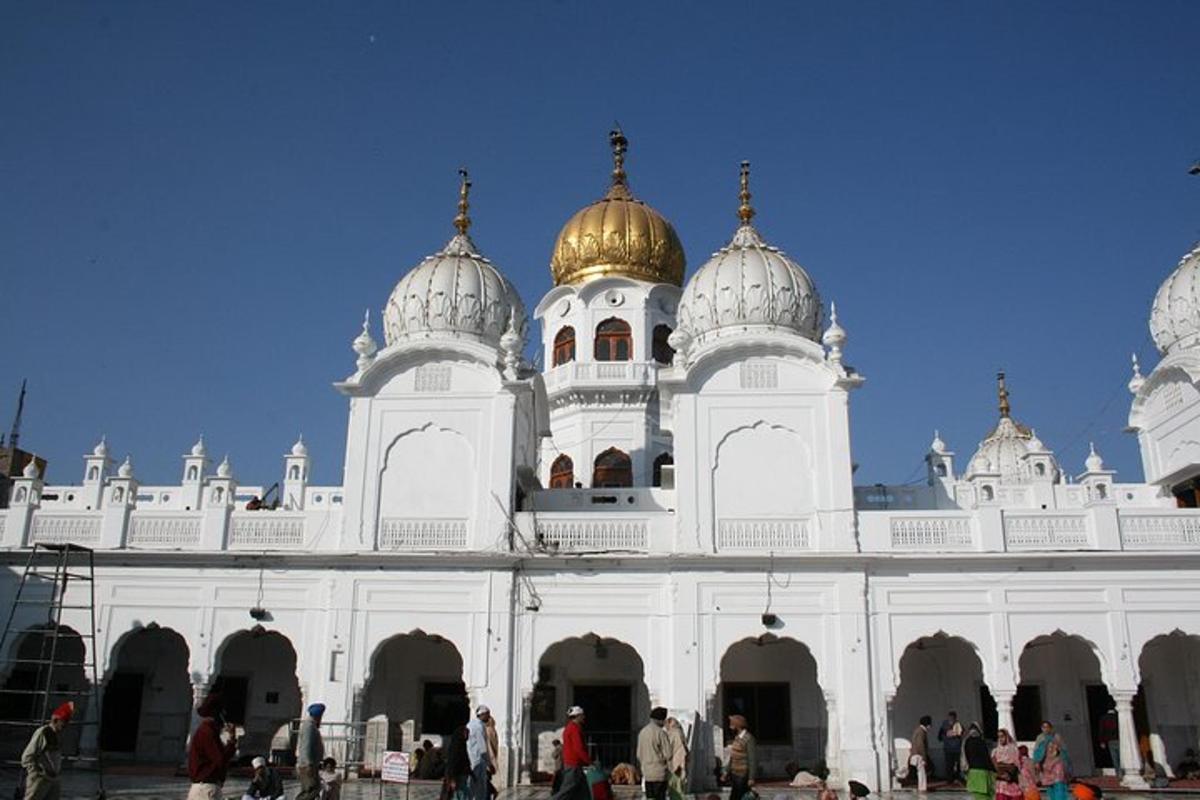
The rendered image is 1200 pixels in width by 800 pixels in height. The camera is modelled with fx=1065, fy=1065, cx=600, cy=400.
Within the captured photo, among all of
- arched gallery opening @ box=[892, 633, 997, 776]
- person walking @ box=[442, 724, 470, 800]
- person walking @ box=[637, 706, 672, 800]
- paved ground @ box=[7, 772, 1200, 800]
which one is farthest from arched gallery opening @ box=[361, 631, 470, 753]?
person walking @ box=[637, 706, 672, 800]

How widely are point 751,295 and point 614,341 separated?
850 centimetres

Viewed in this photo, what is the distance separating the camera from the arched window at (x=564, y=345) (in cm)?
2927

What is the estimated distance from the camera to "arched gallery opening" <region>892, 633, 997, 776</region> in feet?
63.1

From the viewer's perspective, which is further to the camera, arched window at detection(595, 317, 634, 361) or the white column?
arched window at detection(595, 317, 634, 361)

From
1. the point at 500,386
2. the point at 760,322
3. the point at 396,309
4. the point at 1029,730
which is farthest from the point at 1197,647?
the point at 396,309

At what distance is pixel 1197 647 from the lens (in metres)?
19.1

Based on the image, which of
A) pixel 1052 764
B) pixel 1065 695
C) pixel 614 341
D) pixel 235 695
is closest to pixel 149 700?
pixel 235 695

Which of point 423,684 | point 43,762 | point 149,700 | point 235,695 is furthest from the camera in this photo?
point 235,695

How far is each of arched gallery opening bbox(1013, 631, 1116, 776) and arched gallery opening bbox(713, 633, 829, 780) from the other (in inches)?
154

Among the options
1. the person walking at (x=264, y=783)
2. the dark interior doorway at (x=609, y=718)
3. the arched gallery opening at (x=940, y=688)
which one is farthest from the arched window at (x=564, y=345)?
the person walking at (x=264, y=783)

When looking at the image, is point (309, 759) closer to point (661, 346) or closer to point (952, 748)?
point (952, 748)

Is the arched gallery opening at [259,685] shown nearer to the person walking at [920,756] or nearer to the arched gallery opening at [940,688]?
the person walking at [920,756]

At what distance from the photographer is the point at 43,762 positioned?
32.6ft

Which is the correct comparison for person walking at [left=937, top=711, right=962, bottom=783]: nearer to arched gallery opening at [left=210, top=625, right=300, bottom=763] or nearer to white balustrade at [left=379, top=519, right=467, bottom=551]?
white balustrade at [left=379, top=519, right=467, bottom=551]
